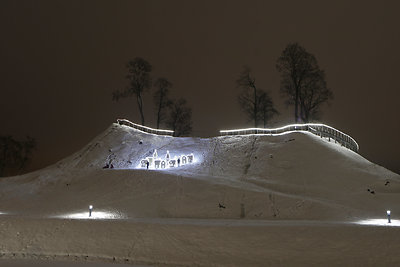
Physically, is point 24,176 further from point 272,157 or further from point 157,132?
point 272,157

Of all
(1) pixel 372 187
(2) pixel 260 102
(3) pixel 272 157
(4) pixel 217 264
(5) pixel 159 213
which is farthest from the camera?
(2) pixel 260 102

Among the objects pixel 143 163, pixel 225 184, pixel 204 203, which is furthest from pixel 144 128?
pixel 204 203

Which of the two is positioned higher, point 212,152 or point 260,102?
point 260,102

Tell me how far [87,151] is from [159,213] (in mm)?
22947

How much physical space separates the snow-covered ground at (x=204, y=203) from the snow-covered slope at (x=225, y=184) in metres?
0.11

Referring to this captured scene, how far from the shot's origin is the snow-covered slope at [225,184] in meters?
27.5

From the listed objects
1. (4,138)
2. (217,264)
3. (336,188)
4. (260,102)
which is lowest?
(217,264)

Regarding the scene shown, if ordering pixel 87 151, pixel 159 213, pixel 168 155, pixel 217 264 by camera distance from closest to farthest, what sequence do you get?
pixel 217 264, pixel 159 213, pixel 168 155, pixel 87 151

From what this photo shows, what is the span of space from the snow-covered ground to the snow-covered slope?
0.37 feet

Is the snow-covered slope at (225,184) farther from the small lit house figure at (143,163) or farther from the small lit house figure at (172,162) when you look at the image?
the small lit house figure at (172,162)

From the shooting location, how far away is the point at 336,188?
105ft

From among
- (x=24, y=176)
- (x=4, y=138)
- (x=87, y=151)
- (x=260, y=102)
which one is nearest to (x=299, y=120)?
(x=260, y=102)

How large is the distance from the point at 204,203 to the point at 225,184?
3.53 metres

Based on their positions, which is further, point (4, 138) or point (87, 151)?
point (4, 138)
